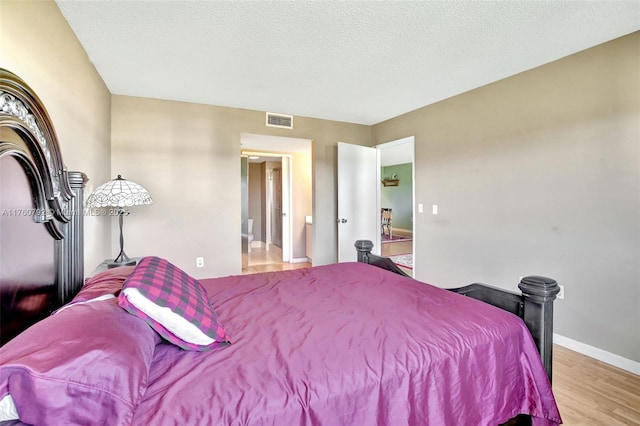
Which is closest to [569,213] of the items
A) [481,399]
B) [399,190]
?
[481,399]

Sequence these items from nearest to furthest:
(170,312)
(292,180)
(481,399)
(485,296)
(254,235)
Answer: (170,312) < (481,399) < (485,296) < (292,180) < (254,235)

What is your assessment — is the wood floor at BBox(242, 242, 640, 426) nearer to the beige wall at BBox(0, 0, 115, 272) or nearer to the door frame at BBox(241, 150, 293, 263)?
the beige wall at BBox(0, 0, 115, 272)

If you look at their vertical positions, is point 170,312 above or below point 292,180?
below

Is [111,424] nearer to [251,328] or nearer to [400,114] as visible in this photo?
[251,328]

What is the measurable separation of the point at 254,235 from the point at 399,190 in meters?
4.89

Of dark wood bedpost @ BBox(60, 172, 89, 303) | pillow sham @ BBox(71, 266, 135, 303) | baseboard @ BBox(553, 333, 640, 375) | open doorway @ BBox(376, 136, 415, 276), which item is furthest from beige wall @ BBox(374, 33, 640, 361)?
open doorway @ BBox(376, 136, 415, 276)

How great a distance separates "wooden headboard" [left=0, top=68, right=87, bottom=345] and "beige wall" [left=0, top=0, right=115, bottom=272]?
0.91 ft

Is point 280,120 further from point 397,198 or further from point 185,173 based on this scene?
point 397,198

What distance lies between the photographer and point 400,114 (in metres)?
4.17

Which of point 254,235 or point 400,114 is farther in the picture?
point 254,235

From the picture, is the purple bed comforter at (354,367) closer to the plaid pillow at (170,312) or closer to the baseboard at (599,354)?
the plaid pillow at (170,312)

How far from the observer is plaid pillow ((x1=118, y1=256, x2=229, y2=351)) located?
104cm

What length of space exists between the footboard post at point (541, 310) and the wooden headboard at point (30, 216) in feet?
6.71

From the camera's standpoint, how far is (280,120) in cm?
411
